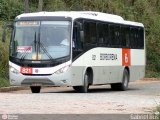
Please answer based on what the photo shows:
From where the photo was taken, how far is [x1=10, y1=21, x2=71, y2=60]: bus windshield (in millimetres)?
24016

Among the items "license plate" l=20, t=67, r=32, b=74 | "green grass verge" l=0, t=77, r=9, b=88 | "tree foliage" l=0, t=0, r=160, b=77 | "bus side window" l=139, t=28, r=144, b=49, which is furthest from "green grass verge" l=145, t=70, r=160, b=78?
"license plate" l=20, t=67, r=32, b=74

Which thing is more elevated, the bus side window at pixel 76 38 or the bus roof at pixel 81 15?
the bus roof at pixel 81 15

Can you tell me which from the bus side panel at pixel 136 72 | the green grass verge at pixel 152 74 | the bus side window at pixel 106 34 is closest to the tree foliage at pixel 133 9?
the green grass verge at pixel 152 74

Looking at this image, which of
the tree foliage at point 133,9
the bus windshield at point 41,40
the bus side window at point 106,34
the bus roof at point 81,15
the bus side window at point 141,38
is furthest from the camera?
the tree foliage at point 133,9

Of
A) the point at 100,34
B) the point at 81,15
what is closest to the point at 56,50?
the point at 81,15

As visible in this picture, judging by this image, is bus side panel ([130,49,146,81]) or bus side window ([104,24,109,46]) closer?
bus side window ([104,24,109,46])

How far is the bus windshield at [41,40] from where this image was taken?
24.0 metres

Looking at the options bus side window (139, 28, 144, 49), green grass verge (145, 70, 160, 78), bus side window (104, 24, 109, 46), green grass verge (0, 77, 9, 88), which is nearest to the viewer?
bus side window (104, 24, 109, 46)

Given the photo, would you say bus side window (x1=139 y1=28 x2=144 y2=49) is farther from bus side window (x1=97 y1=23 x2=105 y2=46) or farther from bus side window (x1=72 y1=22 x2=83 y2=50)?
bus side window (x1=72 y1=22 x2=83 y2=50)

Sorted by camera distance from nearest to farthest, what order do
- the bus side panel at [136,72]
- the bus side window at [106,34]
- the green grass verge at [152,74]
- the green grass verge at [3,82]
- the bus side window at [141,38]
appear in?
the bus side window at [106,34], the green grass verge at [3,82], the bus side panel at [136,72], the bus side window at [141,38], the green grass verge at [152,74]

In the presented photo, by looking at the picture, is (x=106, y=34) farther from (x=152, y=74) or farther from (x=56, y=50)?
(x=152, y=74)

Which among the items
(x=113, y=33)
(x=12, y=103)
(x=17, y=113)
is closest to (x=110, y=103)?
(x=12, y=103)

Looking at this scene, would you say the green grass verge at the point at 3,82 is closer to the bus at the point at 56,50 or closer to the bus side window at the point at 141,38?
the bus at the point at 56,50

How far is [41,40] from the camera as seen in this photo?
952 inches
